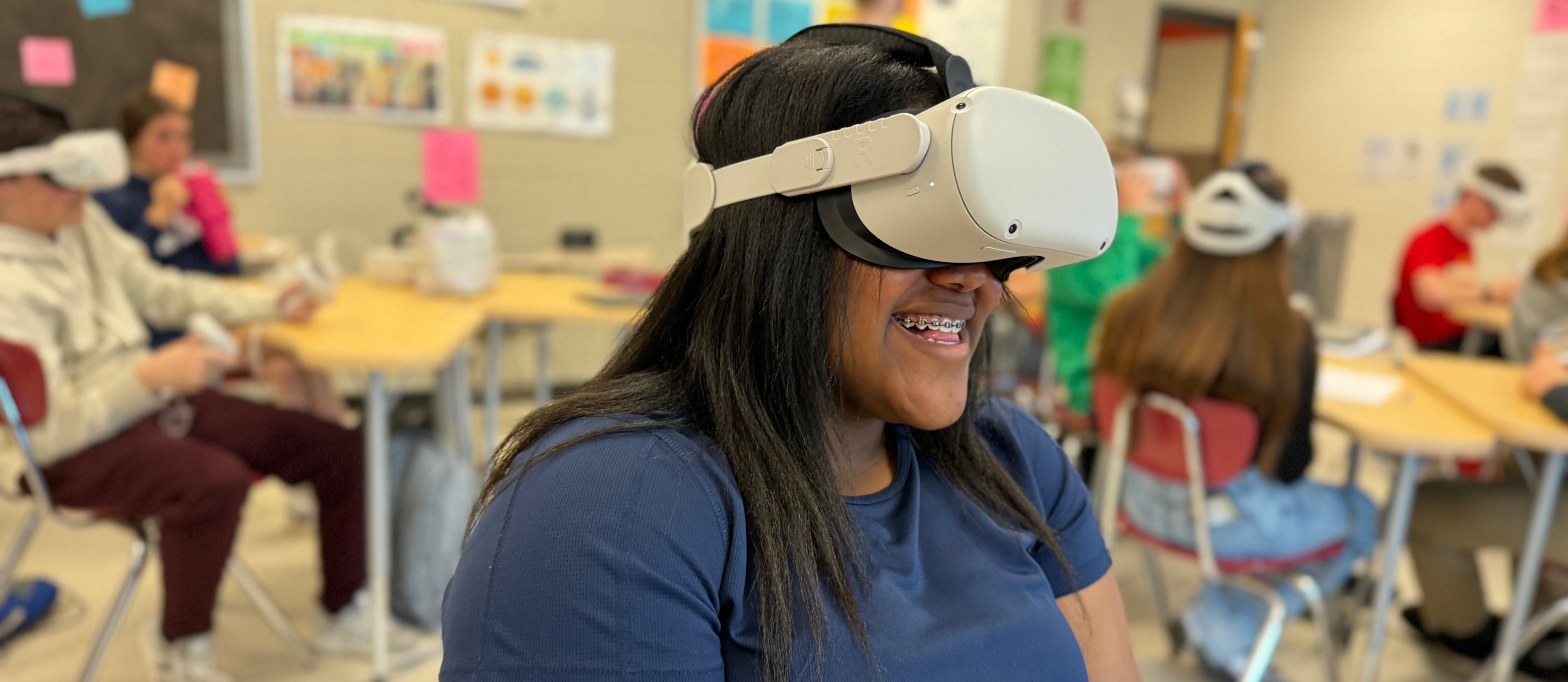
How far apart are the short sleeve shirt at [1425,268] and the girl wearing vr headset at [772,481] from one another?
12.2ft

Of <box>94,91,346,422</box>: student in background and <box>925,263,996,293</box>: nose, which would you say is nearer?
<box>925,263,996,293</box>: nose

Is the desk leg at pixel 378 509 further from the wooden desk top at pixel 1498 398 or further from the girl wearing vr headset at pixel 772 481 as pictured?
the wooden desk top at pixel 1498 398

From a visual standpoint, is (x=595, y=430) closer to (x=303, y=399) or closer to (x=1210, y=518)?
(x=1210, y=518)

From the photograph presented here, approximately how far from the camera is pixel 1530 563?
6.15 ft

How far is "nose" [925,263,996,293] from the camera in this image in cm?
75

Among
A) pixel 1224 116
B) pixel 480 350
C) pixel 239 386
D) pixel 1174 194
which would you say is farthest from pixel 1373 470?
pixel 239 386

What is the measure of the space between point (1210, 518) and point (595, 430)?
1576mm

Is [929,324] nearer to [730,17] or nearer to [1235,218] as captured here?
[1235,218]

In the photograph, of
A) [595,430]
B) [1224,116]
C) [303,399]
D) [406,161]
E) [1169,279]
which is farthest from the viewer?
[1224,116]

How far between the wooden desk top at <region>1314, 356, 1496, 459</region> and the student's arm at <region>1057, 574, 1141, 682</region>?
3.67 feet

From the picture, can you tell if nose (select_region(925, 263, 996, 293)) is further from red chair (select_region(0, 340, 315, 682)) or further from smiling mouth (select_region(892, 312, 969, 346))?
red chair (select_region(0, 340, 315, 682))

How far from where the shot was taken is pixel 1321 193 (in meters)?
5.96

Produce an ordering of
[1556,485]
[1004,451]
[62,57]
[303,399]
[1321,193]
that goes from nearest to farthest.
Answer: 1. [1004,451]
2. [1556,485]
3. [303,399]
4. [62,57]
5. [1321,193]

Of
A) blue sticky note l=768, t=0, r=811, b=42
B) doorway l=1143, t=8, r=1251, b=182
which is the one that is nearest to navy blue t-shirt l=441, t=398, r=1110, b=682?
blue sticky note l=768, t=0, r=811, b=42
